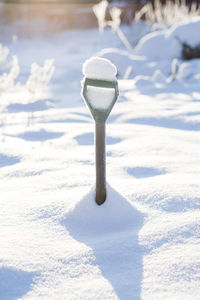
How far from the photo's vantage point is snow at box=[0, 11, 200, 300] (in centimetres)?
126

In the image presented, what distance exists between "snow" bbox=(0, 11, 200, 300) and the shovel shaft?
5 centimetres

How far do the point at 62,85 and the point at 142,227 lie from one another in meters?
4.47

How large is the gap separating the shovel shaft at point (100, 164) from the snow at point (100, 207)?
0.05 meters

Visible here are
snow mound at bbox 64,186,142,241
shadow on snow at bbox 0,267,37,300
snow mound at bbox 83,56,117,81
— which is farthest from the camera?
snow mound at bbox 64,186,142,241

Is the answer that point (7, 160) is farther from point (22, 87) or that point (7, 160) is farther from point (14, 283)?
point (22, 87)

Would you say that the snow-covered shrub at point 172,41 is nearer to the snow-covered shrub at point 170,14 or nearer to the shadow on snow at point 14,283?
the snow-covered shrub at point 170,14

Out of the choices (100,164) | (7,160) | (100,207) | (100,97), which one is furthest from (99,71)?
(7,160)

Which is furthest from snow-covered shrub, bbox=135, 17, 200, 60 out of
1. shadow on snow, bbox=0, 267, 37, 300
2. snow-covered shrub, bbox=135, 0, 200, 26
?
shadow on snow, bbox=0, 267, 37, 300

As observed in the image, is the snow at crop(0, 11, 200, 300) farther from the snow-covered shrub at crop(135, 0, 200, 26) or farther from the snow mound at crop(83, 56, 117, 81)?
the snow-covered shrub at crop(135, 0, 200, 26)

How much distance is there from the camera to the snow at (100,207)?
4.12ft

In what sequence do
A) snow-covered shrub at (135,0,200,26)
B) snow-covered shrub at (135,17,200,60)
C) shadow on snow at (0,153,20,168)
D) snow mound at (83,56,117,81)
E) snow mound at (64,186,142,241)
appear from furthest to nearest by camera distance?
snow-covered shrub at (135,0,200,26) → snow-covered shrub at (135,17,200,60) → shadow on snow at (0,153,20,168) → snow mound at (64,186,142,241) → snow mound at (83,56,117,81)

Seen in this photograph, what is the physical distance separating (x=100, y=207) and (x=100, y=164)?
0.22 metres

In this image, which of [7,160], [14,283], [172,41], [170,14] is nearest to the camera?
[14,283]

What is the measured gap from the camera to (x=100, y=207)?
165cm
